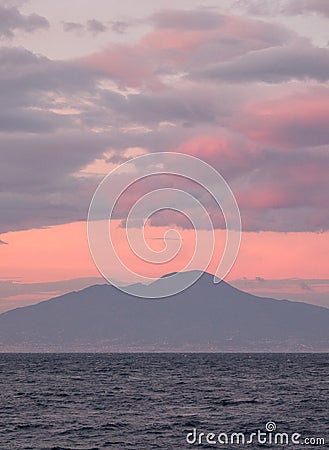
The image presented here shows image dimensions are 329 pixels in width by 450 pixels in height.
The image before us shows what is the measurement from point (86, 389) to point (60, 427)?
147 feet

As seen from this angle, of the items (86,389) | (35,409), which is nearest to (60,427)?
(35,409)

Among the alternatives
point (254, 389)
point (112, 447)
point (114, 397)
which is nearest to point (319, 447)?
point (112, 447)

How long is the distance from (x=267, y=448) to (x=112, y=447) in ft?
41.6

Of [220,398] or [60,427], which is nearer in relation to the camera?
[60,427]

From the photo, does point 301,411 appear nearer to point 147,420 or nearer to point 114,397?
point 147,420

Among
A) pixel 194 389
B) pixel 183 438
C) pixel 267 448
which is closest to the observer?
pixel 267 448

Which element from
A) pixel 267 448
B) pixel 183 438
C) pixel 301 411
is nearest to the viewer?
pixel 267 448

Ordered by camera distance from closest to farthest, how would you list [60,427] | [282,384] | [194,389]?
[60,427] → [194,389] → [282,384]

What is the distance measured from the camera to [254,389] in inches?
4904

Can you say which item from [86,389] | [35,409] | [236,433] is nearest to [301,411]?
[236,433]

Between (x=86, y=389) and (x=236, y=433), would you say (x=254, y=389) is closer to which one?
(x=86, y=389)

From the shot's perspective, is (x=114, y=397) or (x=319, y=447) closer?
(x=319, y=447)

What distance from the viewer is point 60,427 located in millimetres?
81500

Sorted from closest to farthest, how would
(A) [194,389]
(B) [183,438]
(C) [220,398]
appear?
(B) [183,438] → (C) [220,398] → (A) [194,389]
